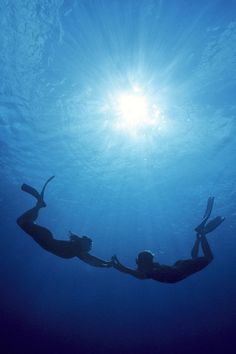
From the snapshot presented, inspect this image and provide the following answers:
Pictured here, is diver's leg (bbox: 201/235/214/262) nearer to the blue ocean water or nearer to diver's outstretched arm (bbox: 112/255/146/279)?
diver's outstretched arm (bbox: 112/255/146/279)

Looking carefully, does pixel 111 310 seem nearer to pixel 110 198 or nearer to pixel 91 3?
pixel 110 198

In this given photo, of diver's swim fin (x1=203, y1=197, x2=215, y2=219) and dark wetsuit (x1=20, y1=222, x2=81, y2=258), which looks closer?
dark wetsuit (x1=20, y1=222, x2=81, y2=258)

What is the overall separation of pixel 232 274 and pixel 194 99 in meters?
39.7

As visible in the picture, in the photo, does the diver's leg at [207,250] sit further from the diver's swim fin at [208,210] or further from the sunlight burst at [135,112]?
the sunlight burst at [135,112]

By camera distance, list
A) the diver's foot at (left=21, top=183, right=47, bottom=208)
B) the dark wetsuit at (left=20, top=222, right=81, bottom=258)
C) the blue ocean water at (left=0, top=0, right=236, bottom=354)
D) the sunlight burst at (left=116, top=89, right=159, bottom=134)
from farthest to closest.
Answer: the sunlight burst at (left=116, top=89, right=159, bottom=134) < the blue ocean water at (left=0, top=0, right=236, bottom=354) < the diver's foot at (left=21, top=183, right=47, bottom=208) < the dark wetsuit at (left=20, top=222, right=81, bottom=258)

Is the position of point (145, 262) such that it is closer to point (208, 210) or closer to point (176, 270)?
point (176, 270)

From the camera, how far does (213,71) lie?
12.1 m

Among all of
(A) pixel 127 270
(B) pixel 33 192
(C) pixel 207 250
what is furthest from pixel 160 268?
(B) pixel 33 192

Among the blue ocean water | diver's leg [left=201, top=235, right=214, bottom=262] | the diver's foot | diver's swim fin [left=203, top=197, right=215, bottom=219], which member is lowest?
the diver's foot

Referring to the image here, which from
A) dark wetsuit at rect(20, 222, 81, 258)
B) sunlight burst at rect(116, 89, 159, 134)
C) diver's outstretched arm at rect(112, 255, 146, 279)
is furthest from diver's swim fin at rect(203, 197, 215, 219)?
sunlight burst at rect(116, 89, 159, 134)

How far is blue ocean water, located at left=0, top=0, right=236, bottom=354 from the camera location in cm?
1041

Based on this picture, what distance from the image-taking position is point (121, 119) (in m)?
15.2

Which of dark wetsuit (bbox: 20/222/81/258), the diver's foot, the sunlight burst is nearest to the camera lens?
dark wetsuit (bbox: 20/222/81/258)

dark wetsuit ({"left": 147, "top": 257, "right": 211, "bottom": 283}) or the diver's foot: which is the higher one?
the diver's foot
